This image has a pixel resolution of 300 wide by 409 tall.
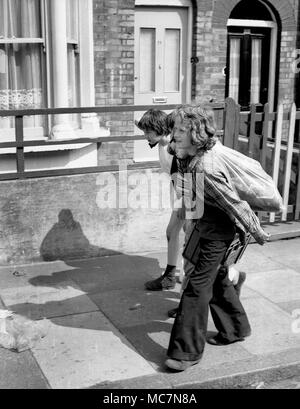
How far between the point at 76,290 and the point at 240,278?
5.04 feet

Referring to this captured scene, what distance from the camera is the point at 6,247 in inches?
245

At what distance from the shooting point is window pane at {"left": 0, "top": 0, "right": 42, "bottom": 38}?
7469 mm

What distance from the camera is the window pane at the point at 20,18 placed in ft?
24.5

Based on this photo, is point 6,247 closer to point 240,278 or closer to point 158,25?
point 240,278

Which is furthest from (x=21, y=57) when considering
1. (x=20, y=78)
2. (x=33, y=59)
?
(x=20, y=78)

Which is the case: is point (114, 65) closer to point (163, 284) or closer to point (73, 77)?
point (73, 77)

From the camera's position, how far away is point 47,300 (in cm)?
556

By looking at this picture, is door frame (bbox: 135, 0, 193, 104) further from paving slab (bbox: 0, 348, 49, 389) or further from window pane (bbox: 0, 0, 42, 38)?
paving slab (bbox: 0, 348, 49, 389)

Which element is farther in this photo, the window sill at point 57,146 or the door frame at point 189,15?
the door frame at point 189,15

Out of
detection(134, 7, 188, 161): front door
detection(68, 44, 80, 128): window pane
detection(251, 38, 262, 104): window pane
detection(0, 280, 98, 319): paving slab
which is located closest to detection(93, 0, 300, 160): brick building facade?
detection(134, 7, 188, 161): front door

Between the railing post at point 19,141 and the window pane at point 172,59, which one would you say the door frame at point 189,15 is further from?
the railing post at point 19,141

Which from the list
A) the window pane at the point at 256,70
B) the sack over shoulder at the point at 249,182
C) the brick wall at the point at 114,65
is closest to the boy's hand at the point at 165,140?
the sack over shoulder at the point at 249,182

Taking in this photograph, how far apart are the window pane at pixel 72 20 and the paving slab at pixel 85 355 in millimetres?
4287
